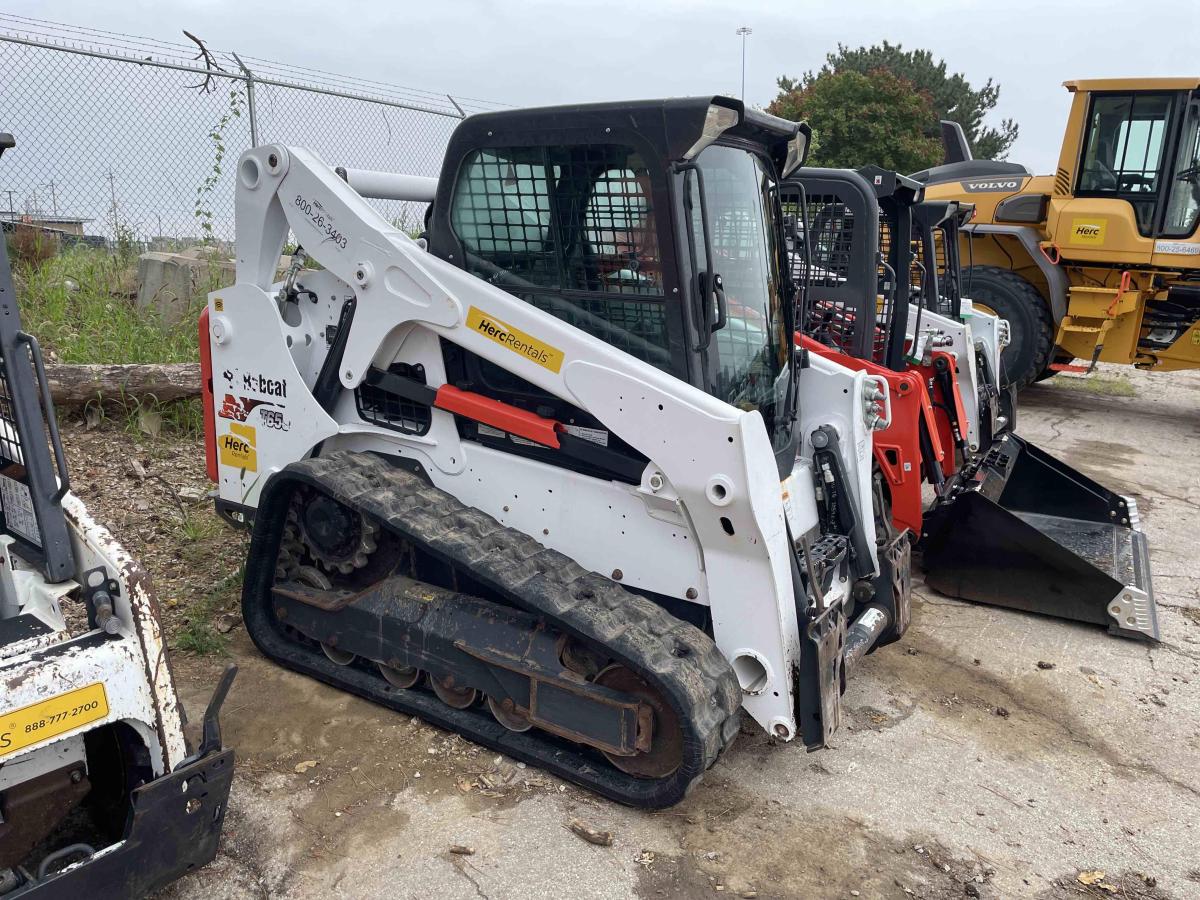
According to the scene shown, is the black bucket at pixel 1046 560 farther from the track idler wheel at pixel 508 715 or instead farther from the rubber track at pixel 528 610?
the track idler wheel at pixel 508 715

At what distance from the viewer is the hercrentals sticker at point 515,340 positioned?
3412 mm

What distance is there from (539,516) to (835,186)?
288cm

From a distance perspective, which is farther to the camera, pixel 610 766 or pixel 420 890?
pixel 610 766

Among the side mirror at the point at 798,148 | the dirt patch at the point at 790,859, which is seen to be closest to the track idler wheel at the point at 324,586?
the dirt patch at the point at 790,859

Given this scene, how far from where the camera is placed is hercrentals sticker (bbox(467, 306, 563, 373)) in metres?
3.41

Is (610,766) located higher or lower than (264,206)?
lower

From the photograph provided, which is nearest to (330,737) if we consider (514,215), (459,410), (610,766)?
(610,766)

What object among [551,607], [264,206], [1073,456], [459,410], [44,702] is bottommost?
[1073,456]

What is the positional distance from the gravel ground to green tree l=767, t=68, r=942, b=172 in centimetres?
2498

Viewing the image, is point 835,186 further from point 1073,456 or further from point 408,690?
point 1073,456

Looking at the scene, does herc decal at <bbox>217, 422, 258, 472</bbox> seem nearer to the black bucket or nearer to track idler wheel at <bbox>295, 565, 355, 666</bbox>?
track idler wheel at <bbox>295, 565, 355, 666</bbox>

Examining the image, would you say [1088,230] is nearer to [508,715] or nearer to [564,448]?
[564,448]

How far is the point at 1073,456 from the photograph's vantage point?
348 inches

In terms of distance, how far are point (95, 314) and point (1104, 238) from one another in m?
8.92
